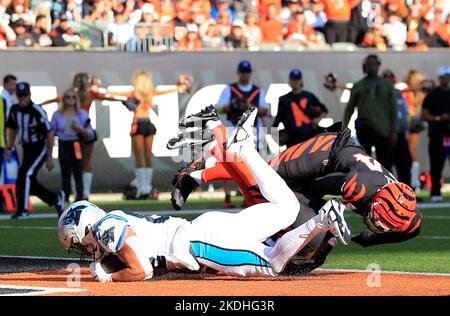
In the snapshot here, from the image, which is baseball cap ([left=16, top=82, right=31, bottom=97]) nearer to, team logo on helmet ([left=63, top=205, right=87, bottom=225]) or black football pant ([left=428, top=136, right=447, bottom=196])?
black football pant ([left=428, top=136, right=447, bottom=196])

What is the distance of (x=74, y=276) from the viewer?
9469 mm

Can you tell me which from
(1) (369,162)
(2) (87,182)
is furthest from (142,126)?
(1) (369,162)

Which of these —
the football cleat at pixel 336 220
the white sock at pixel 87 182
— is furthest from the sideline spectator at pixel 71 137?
the football cleat at pixel 336 220

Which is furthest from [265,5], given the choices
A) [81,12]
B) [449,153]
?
[449,153]

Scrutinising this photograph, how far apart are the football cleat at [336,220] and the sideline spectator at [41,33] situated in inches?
528

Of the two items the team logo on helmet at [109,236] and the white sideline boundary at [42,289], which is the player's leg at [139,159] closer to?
the white sideline boundary at [42,289]

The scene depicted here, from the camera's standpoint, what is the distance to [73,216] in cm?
898

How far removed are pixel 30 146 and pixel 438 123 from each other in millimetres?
6536

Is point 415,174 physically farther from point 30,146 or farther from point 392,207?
point 392,207

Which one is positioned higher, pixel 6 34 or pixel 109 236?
pixel 6 34

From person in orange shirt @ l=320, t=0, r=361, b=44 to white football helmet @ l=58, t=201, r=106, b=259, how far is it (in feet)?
50.1

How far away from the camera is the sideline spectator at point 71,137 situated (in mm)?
18141

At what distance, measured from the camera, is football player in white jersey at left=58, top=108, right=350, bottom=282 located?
28.3 ft

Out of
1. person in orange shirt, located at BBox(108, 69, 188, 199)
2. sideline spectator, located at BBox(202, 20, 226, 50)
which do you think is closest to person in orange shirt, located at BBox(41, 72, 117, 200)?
person in orange shirt, located at BBox(108, 69, 188, 199)
